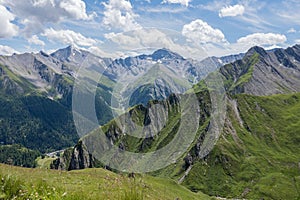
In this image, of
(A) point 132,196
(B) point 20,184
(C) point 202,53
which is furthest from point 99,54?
(A) point 132,196

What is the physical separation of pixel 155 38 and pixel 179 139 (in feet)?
23.1

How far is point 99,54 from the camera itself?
22.3 meters

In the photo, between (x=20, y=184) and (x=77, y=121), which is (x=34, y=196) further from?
(x=77, y=121)

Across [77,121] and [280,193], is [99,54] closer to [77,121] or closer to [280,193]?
[77,121]

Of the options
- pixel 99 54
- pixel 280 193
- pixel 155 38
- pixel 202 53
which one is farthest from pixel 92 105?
pixel 280 193

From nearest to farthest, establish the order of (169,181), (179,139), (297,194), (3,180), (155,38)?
(3,180)
(179,139)
(155,38)
(169,181)
(297,194)

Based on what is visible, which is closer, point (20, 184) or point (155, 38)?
point (20, 184)

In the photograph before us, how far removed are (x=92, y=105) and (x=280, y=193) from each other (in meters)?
200

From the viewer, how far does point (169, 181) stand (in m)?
62.7

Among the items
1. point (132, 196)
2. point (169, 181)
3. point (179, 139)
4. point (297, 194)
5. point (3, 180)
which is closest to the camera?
point (132, 196)

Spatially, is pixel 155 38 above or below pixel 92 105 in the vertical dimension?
above

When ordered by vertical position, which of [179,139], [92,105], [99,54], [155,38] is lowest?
[179,139]

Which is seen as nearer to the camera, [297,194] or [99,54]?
[99,54]

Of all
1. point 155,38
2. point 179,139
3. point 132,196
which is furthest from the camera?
point 155,38
